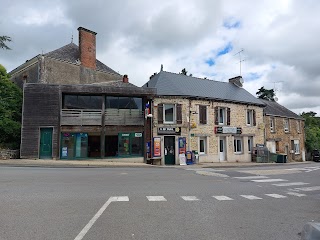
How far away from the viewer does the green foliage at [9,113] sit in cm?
2224

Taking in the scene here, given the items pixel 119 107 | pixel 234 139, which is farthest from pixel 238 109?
pixel 119 107

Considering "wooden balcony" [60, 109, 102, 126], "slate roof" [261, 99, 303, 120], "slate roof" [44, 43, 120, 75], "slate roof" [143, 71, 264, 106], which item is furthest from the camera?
"slate roof" [261, 99, 303, 120]

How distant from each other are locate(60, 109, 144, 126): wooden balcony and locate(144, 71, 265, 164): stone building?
1510 millimetres

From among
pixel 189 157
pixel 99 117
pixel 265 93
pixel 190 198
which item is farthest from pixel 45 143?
pixel 265 93

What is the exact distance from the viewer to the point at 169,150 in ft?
77.2

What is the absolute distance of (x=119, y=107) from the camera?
23094 millimetres

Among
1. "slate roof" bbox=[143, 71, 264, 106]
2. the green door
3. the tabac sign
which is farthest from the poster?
the green door

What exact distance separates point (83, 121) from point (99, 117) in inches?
48.8

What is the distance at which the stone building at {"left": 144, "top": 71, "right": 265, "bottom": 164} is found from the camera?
2350 cm

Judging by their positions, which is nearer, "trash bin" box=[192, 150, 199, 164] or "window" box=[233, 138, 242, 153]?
"trash bin" box=[192, 150, 199, 164]

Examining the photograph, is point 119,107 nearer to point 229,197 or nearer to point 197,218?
point 229,197

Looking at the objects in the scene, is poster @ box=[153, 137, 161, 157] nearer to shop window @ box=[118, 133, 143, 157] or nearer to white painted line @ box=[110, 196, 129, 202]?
shop window @ box=[118, 133, 143, 157]

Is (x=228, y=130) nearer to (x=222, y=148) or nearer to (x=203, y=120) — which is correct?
(x=222, y=148)

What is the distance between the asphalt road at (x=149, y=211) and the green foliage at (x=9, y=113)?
43.5ft
